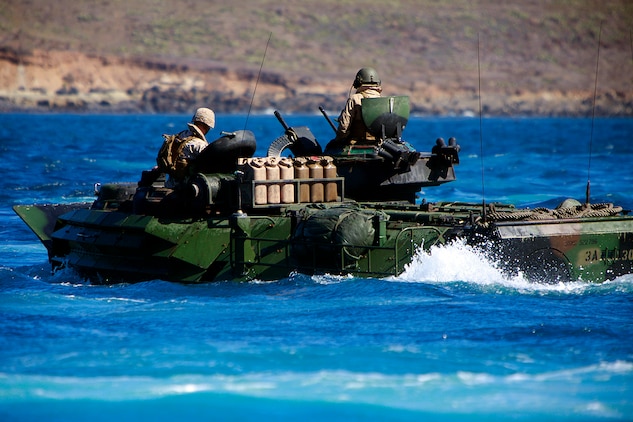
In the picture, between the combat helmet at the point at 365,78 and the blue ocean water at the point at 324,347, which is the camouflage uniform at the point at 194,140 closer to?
the blue ocean water at the point at 324,347

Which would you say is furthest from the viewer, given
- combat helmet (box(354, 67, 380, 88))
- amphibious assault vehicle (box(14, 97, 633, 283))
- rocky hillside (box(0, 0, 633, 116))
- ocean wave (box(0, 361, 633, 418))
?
rocky hillside (box(0, 0, 633, 116))

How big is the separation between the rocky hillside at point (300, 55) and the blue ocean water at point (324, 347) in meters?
97.1

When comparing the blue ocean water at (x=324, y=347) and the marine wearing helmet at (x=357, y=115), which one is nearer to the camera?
the blue ocean water at (x=324, y=347)

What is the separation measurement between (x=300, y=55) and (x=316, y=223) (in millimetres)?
113847

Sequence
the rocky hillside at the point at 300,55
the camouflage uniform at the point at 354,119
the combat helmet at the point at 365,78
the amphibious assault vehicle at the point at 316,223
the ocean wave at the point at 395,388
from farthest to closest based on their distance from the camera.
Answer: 1. the rocky hillside at the point at 300,55
2. the combat helmet at the point at 365,78
3. the camouflage uniform at the point at 354,119
4. the amphibious assault vehicle at the point at 316,223
5. the ocean wave at the point at 395,388

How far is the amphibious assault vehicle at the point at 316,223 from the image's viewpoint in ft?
49.3

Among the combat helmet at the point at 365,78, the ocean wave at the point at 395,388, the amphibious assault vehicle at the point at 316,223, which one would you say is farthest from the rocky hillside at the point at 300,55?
the ocean wave at the point at 395,388

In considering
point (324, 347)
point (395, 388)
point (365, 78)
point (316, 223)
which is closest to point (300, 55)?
point (365, 78)

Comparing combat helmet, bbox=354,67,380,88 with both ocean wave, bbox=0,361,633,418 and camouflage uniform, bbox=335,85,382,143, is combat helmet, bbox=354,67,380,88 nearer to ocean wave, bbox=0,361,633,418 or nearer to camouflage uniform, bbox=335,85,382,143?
camouflage uniform, bbox=335,85,382,143

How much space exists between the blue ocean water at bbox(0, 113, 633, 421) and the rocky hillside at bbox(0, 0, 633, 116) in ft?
318

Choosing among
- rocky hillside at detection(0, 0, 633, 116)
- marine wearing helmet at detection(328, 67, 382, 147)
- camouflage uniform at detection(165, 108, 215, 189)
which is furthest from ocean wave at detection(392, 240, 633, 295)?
rocky hillside at detection(0, 0, 633, 116)

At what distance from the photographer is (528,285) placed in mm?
15203

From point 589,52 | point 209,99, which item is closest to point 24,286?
point 209,99

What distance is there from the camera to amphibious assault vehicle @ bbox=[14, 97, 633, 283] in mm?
15039
